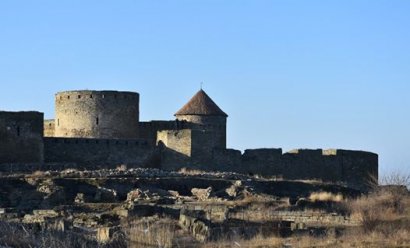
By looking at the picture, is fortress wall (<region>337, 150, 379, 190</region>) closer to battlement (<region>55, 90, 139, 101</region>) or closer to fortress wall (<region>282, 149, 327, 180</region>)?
fortress wall (<region>282, 149, 327, 180</region>)

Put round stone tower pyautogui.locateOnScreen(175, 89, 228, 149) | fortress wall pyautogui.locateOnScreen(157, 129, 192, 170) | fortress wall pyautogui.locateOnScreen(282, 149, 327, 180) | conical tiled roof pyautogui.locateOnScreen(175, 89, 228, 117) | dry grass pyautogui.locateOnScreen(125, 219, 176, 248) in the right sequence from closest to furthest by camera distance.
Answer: dry grass pyautogui.locateOnScreen(125, 219, 176, 248)
fortress wall pyautogui.locateOnScreen(157, 129, 192, 170)
fortress wall pyautogui.locateOnScreen(282, 149, 327, 180)
round stone tower pyautogui.locateOnScreen(175, 89, 228, 149)
conical tiled roof pyautogui.locateOnScreen(175, 89, 228, 117)

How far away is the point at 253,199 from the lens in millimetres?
35969

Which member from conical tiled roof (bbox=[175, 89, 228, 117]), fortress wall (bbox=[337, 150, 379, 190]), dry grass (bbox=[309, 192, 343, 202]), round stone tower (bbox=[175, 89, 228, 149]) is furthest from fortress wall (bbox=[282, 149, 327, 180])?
dry grass (bbox=[309, 192, 343, 202])

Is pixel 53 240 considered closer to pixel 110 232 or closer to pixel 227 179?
pixel 110 232

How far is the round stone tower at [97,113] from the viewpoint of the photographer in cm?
4647

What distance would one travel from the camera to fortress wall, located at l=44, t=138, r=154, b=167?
44281 mm

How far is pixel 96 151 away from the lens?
44.8 m

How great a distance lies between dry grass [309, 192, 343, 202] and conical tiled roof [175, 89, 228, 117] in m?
9.69

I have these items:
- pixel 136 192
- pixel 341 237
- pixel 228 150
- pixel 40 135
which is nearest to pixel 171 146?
pixel 228 150

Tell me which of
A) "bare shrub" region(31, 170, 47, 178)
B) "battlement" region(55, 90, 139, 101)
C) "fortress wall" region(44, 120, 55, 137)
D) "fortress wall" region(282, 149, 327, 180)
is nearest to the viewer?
"bare shrub" region(31, 170, 47, 178)

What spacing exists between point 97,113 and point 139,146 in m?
2.44

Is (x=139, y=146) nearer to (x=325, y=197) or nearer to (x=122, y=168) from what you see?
(x=122, y=168)

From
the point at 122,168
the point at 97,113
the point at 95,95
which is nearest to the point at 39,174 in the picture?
the point at 122,168

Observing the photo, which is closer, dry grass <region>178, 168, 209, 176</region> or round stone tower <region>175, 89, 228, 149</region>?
dry grass <region>178, 168, 209, 176</region>
